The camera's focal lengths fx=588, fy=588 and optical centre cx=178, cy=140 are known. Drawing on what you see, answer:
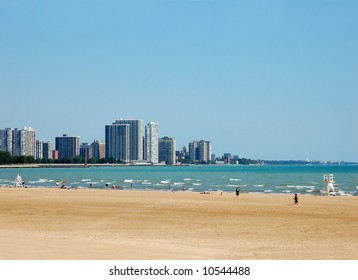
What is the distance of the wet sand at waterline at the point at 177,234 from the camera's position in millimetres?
14602

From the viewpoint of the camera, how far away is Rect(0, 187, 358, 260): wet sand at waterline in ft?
47.9

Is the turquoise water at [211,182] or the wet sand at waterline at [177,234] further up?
the wet sand at waterline at [177,234]

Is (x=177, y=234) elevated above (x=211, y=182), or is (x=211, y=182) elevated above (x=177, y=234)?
(x=177, y=234)

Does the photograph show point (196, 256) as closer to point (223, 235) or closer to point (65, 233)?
point (223, 235)

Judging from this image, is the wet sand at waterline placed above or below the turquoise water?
above

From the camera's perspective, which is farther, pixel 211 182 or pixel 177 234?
pixel 211 182

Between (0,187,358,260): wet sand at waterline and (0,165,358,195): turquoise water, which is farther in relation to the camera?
(0,165,358,195): turquoise water

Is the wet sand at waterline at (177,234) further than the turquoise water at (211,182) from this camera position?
No

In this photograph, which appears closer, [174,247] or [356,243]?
[174,247]

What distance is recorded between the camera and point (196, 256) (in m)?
14.2

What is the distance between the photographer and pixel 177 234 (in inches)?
783
